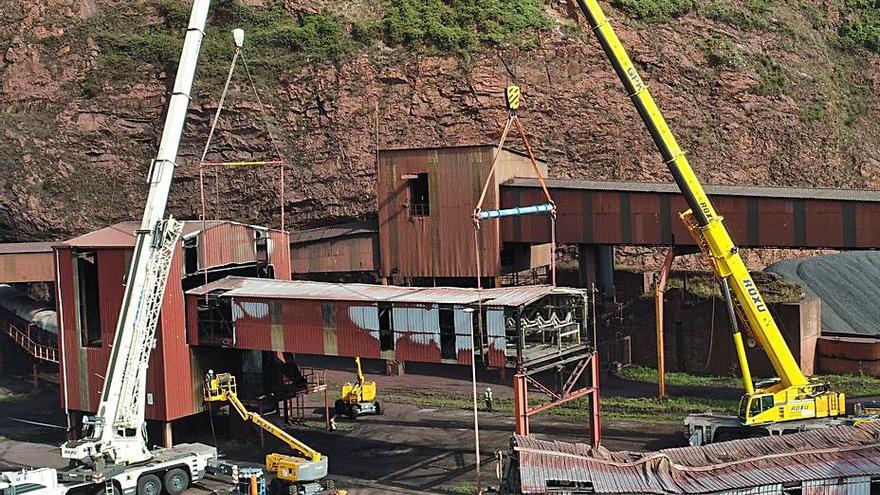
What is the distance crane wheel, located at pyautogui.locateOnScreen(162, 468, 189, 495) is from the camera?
2828cm

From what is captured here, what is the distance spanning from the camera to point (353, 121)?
182ft

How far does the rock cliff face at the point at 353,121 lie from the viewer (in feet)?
181

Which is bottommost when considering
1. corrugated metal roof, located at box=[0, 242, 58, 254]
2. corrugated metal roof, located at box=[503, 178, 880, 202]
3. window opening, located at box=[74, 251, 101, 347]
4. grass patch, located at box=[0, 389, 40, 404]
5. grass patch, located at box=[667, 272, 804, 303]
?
grass patch, located at box=[0, 389, 40, 404]

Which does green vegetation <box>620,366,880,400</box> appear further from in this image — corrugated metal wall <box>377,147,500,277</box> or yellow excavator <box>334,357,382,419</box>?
yellow excavator <box>334,357,382,419</box>

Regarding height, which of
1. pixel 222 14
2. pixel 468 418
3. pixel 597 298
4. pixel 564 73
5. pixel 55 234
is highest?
pixel 222 14

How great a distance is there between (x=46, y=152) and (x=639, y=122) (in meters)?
35.5

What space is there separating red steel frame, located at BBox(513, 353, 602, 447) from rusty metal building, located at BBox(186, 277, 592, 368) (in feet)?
1.95

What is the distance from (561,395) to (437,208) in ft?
56.0

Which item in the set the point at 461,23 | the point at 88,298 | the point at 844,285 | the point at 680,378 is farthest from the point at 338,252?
the point at 844,285

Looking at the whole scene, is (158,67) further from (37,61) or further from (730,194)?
(730,194)

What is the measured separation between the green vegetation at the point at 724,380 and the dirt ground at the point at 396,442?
563 cm

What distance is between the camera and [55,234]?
55.0 meters

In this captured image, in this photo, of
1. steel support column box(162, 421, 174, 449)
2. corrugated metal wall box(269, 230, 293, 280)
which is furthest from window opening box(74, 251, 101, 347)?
corrugated metal wall box(269, 230, 293, 280)

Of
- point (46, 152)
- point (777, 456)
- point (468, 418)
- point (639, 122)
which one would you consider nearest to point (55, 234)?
point (46, 152)
